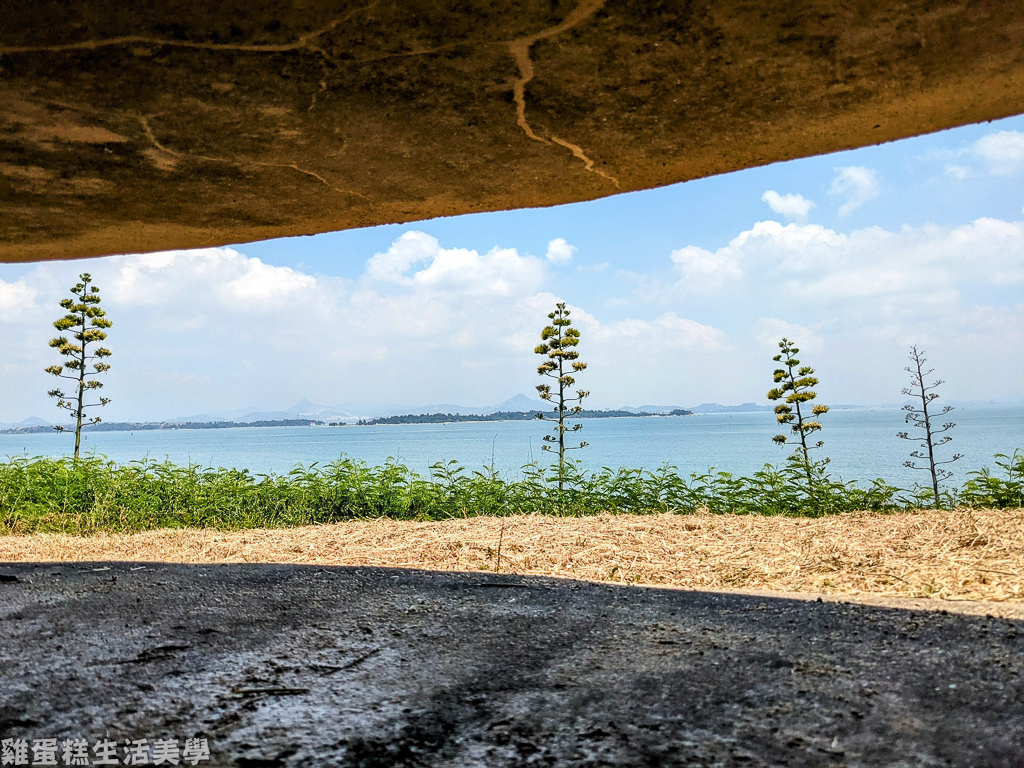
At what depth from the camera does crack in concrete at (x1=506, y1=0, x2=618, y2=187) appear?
196 cm

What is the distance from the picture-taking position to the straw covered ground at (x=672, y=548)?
379cm

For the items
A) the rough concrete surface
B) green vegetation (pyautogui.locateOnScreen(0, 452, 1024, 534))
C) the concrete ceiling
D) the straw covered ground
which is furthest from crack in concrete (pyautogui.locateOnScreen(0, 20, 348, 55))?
green vegetation (pyautogui.locateOnScreen(0, 452, 1024, 534))

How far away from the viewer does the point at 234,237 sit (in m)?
3.79

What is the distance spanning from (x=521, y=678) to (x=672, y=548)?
2.85 meters

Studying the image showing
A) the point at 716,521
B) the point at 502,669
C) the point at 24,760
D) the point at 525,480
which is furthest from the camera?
the point at 525,480

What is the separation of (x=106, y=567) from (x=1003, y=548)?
597 cm

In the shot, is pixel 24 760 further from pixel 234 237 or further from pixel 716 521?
pixel 716 521

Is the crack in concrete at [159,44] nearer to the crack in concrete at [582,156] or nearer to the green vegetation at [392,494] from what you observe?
the crack in concrete at [582,156]

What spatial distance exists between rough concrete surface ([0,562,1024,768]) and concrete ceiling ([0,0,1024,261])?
6.66ft

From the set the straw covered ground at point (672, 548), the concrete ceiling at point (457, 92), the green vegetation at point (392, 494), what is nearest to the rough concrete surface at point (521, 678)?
the straw covered ground at point (672, 548)

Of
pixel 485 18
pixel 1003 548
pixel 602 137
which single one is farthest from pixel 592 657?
pixel 1003 548

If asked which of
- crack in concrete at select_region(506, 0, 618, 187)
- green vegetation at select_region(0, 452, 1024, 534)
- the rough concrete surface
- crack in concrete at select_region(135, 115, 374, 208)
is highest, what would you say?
crack in concrete at select_region(135, 115, 374, 208)

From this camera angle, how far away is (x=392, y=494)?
773 cm

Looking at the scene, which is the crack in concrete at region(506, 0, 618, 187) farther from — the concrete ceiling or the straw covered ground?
the straw covered ground
